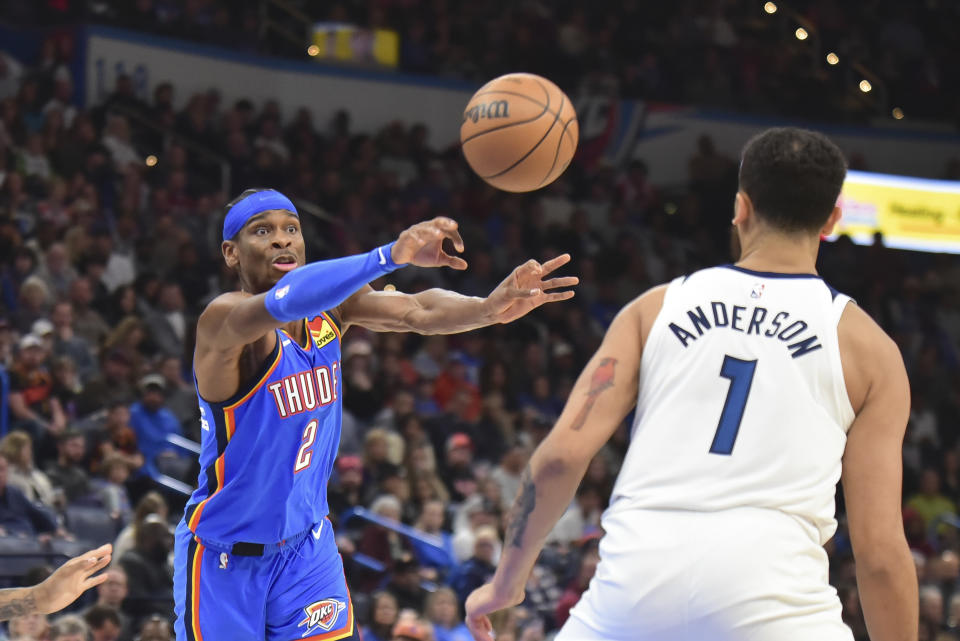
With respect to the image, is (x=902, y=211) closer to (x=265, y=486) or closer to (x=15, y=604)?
(x=265, y=486)

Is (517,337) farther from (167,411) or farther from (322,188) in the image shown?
(167,411)

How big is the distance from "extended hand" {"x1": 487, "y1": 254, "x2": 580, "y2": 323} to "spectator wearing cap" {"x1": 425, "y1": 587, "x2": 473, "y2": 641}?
485 centimetres

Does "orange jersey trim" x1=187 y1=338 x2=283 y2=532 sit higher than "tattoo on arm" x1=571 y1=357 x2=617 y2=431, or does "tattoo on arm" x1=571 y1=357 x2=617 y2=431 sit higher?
"tattoo on arm" x1=571 y1=357 x2=617 y2=431

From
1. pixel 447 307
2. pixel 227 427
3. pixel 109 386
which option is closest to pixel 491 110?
pixel 447 307

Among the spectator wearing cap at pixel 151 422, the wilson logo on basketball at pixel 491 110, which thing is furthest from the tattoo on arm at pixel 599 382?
the spectator wearing cap at pixel 151 422

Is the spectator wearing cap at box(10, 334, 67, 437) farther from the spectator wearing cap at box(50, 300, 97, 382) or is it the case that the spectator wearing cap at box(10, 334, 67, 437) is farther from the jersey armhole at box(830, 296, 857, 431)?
the jersey armhole at box(830, 296, 857, 431)

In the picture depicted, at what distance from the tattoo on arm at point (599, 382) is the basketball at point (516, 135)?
108 inches

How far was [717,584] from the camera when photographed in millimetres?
2762

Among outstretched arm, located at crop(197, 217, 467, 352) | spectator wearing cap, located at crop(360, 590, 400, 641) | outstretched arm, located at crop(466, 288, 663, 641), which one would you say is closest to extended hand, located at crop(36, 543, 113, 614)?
outstretched arm, located at crop(197, 217, 467, 352)

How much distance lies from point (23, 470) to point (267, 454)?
195 inches

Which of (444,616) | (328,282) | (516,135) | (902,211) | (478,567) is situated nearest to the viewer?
(328,282)

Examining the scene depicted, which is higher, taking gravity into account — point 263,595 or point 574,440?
point 574,440

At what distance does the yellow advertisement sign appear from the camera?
18281 mm

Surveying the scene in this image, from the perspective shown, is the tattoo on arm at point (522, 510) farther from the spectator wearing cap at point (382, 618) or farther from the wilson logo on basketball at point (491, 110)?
the spectator wearing cap at point (382, 618)
